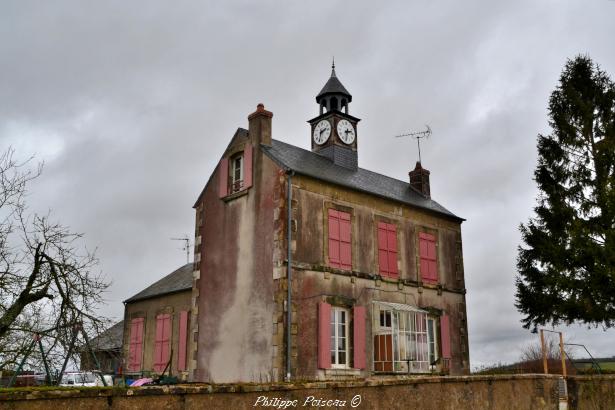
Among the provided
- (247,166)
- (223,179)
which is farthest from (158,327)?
(247,166)

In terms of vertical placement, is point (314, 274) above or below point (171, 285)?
below

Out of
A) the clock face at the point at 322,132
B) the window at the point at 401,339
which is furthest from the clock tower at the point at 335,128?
the window at the point at 401,339

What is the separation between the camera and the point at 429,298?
1956 centimetres

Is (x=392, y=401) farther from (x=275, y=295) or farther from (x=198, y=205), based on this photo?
(x=198, y=205)

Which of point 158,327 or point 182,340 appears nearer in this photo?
point 182,340

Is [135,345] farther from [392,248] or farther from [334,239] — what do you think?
[392,248]

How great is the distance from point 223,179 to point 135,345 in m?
10.3

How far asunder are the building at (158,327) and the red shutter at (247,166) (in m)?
6.36

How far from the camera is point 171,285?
81.7 feet

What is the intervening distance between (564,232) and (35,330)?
1560 cm

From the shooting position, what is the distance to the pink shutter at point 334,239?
17000 mm

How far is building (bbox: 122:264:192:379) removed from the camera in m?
21.6

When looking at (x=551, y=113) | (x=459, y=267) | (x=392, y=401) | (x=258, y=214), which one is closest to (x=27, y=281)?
(x=392, y=401)

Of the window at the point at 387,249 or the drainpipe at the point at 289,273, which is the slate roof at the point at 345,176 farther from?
the window at the point at 387,249
